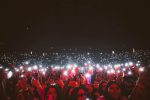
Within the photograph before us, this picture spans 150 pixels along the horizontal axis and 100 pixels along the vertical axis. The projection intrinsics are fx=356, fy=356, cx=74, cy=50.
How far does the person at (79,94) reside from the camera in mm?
9816

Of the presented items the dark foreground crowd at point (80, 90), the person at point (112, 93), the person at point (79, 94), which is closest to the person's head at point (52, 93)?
the dark foreground crowd at point (80, 90)

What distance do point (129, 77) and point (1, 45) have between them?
4061 cm

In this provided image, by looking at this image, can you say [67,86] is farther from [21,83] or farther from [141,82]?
[141,82]

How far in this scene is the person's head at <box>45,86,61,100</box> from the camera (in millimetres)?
9719

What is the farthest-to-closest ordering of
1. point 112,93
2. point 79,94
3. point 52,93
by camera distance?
point 79,94
point 52,93
point 112,93

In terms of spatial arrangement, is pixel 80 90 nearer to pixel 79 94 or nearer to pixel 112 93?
pixel 79 94

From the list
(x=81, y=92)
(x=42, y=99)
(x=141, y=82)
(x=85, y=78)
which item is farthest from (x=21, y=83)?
(x=141, y=82)

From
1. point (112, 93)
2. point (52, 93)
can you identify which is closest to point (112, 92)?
point (112, 93)

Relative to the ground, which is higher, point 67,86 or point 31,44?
point 31,44

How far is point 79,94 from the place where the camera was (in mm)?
9906

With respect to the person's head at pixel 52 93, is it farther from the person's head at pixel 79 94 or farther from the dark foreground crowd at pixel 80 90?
the person's head at pixel 79 94

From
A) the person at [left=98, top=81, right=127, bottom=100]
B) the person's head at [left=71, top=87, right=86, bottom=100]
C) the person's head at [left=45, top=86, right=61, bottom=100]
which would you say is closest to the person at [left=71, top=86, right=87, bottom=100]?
the person's head at [left=71, top=87, right=86, bottom=100]

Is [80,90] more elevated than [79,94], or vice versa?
[80,90]

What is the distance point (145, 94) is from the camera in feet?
26.5
